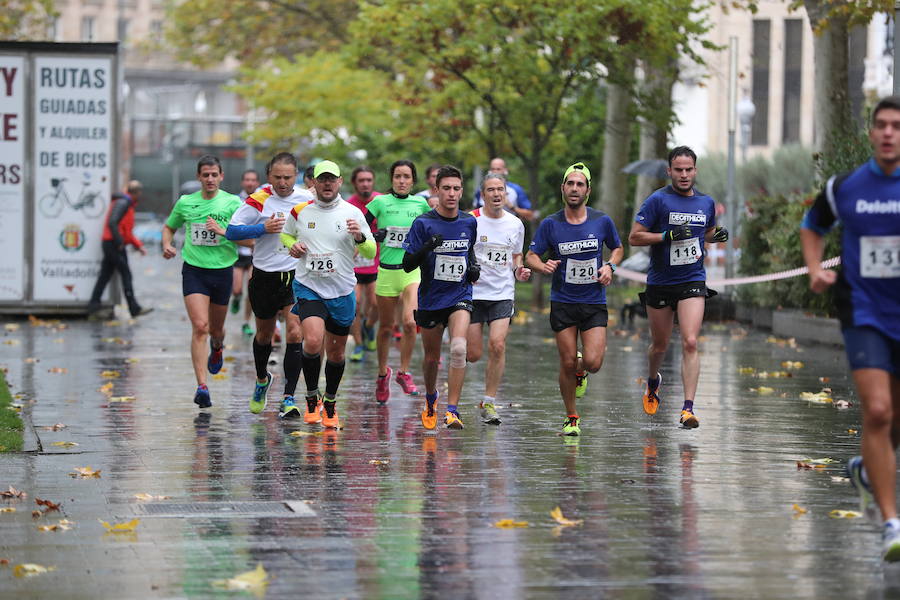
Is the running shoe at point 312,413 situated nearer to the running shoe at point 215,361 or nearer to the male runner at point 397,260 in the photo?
the male runner at point 397,260

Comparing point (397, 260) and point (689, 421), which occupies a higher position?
point (397, 260)

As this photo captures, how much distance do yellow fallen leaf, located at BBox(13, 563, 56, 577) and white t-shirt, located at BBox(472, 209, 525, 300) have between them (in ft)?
19.0

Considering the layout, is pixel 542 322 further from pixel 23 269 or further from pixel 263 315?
pixel 263 315

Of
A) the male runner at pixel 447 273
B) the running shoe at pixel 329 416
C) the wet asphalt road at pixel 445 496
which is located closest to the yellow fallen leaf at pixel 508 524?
the wet asphalt road at pixel 445 496

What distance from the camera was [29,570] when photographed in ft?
22.2

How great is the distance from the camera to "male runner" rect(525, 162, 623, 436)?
448 inches

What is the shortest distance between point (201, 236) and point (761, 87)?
71812mm

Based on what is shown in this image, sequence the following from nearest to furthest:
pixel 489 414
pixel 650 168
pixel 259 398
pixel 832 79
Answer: pixel 489 414, pixel 259 398, pixel 832 79, pixel 650 168

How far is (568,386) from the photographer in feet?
37.4

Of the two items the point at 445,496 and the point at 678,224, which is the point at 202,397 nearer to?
the point at 678,224

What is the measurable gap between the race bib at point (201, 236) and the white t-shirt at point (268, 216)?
18.2 inches

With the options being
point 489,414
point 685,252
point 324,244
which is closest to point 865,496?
point 685,252

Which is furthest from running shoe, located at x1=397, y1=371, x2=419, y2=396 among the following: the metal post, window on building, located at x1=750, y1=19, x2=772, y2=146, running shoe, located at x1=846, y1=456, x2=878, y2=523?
window on building, located at x1=750, y1=19, x2=772, y2=146

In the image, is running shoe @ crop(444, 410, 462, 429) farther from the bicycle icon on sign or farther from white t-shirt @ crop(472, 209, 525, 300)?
the bicycle icon on sign
